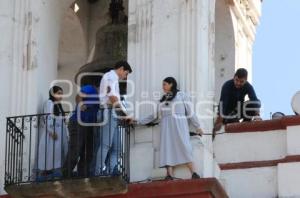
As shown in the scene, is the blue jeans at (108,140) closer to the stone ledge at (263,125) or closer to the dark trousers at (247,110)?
the stone ledge at (263,125)

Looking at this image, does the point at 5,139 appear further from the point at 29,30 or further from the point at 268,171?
the point at 268,171

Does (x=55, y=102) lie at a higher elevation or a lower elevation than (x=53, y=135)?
higher

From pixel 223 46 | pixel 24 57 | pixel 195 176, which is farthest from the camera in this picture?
pixel 223 46

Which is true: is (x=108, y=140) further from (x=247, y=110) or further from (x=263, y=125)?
(x=247, y=110)

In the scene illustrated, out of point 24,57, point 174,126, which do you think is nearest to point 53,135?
point 24,57

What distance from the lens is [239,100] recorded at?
2362 centimetres

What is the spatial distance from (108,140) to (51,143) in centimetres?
80

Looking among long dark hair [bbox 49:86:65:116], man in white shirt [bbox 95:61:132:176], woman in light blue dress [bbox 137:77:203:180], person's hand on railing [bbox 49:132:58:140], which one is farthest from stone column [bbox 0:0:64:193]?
woman in light blue dress [bbox 137:77:203:180]

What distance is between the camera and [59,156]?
22594 mm

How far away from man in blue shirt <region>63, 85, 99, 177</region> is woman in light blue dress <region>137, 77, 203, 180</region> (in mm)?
780

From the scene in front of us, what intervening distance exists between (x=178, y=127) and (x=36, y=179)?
1635mm

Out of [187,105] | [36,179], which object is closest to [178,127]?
[187,105]

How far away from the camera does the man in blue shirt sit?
22.1 m

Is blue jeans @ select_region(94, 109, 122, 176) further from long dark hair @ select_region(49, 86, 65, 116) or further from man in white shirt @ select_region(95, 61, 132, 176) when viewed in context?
long dark hair @ select_region(49, 86, 65, 116)
